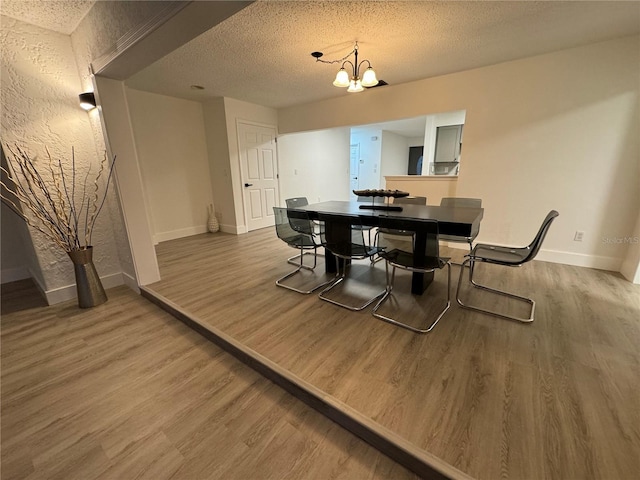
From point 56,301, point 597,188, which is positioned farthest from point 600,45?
point 56,301

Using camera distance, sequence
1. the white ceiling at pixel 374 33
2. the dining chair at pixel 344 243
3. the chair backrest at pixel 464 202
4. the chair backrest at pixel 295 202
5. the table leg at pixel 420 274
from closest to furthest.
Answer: the white ceiling at pixel 374 33
the table leg at pixel 420 274
the dining chair at pixel 344 243
the chair backrest at pixel 464 202
the chair backrest at pixel 295 202

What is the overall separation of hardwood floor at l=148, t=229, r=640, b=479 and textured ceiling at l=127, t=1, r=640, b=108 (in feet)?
7.63

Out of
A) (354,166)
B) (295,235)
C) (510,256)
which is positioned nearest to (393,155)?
(354,166)

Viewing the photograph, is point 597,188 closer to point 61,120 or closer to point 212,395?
point 212,395

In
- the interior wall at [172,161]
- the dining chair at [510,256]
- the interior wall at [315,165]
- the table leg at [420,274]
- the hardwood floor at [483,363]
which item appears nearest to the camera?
the hardwood floor at [483,363]

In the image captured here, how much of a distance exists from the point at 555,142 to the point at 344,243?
2.77 m

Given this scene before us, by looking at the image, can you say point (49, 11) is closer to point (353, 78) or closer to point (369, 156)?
point (353, 78)

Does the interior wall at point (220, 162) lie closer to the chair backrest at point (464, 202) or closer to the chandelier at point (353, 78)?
the chandelier at point (353, 78)

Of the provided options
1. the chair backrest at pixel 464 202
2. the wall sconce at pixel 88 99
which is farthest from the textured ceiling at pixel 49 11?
the chair backrest at pixel 464 202

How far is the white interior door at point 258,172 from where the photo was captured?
4805mm

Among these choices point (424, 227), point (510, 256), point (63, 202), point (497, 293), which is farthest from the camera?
point (497, 293)

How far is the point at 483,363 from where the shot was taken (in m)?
1.56

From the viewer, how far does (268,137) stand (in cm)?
520

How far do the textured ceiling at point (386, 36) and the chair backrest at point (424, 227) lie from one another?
1.66 metres
